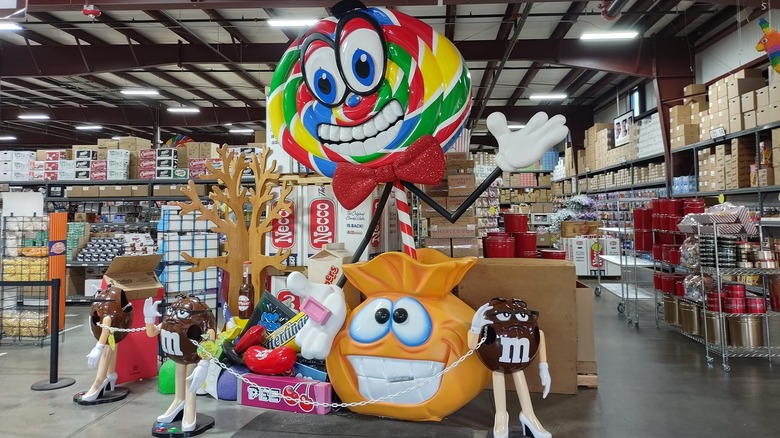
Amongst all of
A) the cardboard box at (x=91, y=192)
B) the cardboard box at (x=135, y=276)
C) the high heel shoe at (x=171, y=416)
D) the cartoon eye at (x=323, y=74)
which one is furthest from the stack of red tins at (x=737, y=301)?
the cardboard box at (x=91, y=192)

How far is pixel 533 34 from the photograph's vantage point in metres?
9.29

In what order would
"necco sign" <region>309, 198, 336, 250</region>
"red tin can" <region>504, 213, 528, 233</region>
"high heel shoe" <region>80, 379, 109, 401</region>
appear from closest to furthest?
"high heel shoe" <region>80, 379, 109, 401</region> → "necco sign" <region>309, 198, 336, 250</region> → "red tin can" <region>504, 213, 528, 233</region>

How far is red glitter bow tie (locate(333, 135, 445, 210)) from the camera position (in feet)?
9.26

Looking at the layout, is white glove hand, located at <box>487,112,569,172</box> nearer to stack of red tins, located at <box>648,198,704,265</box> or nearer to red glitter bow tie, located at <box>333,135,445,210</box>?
red glitter bow tie, located at <box>333,135,445,210</box>

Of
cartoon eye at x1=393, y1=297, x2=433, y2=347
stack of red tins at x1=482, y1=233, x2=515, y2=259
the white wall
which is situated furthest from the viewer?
the white wall

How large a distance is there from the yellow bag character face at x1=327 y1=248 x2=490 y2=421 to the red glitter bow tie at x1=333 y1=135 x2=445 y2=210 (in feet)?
1.46

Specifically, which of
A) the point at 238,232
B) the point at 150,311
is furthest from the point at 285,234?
the point at 150,311

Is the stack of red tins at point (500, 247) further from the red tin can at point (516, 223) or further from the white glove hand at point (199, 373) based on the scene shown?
the white glove hand at point (199, 373)

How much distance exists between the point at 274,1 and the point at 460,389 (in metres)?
5.18

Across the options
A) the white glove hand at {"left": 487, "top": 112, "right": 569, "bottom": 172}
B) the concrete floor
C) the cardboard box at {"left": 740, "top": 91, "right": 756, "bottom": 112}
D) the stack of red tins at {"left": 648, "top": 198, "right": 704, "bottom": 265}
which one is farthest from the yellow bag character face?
the cardboard box at {"left": 740, "top": 91, "right": 756, "bottom": 112}

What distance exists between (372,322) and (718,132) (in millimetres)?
6107

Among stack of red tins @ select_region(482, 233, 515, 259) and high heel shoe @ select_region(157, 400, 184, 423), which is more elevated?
stack of red tins @ select_region(482, 233, 515, 259)

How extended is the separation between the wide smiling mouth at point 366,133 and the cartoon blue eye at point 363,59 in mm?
176

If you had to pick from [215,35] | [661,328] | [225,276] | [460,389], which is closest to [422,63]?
[460,389]
